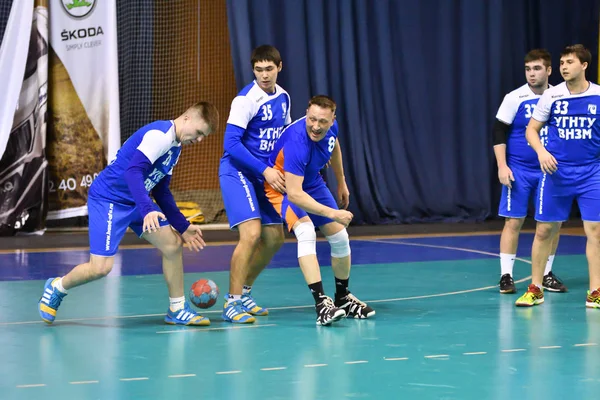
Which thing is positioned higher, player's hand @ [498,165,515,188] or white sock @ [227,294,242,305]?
player's hand @ [498,165,515,188]

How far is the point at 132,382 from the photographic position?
13.3ft

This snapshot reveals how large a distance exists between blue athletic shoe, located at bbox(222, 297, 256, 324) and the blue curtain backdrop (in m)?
6.32

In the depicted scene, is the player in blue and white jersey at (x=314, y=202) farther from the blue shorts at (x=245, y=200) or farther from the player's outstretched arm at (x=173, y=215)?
the player's outstretched arm at (x=173, y=215)

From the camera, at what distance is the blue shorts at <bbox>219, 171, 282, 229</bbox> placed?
5.72 meters

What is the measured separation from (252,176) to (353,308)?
1.05 m

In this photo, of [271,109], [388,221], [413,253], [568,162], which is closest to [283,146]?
[271,109]

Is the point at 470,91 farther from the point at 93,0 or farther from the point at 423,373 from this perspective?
the point at 423,373

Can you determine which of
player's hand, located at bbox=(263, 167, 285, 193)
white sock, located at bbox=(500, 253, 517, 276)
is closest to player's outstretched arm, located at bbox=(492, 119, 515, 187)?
white sock, located at bbox=(500, 253, 517, 276)

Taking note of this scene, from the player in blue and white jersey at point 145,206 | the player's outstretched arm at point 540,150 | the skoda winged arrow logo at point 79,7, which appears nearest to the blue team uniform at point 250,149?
A: the player in blue and white jersey at point 145,206

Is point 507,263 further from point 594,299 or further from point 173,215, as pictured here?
point 173,215

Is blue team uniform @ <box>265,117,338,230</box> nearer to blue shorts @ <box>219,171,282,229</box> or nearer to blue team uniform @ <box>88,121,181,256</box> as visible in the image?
blue shorts @ <box>219,171,282,229</box>

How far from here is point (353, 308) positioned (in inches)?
227

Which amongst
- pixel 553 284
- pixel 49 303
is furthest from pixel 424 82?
pixel 49 303

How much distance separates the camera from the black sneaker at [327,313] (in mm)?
5377
